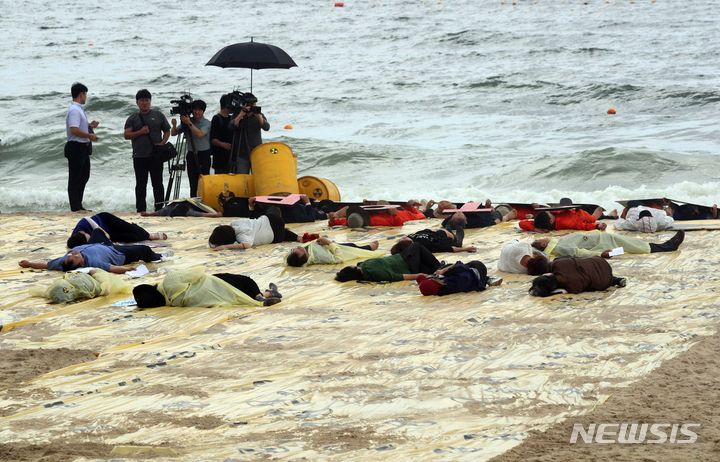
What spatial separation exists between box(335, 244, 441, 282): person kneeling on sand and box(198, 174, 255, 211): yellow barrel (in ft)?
14.2

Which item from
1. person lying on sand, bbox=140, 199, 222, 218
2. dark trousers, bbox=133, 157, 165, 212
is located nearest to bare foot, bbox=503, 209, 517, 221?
person lying on sand, bbox=140, 199, 222, 218

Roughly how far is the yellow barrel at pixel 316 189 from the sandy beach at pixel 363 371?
174 inches

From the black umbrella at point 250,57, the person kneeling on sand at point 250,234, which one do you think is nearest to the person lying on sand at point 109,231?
the person kneeling on sand at point 250,234

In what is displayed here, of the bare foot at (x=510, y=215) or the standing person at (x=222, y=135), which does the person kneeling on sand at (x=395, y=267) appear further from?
the standing person at (x=222, y=135)

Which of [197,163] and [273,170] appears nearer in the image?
A: [273,170]

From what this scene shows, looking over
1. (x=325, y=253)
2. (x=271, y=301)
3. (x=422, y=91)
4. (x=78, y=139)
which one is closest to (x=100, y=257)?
(x=325, y=253)

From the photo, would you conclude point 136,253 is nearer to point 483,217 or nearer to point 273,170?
point 273,170

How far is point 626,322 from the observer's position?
718 cm

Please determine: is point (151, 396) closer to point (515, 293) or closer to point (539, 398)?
point (539, 398)

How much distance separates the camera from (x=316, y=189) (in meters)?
13.7

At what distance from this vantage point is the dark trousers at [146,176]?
43.3 ft

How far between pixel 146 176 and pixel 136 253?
12.6ft

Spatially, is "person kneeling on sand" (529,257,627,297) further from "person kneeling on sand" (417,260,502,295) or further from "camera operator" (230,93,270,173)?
"camera operator" (230,93,270,173)

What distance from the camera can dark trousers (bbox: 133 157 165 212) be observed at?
1319cm
